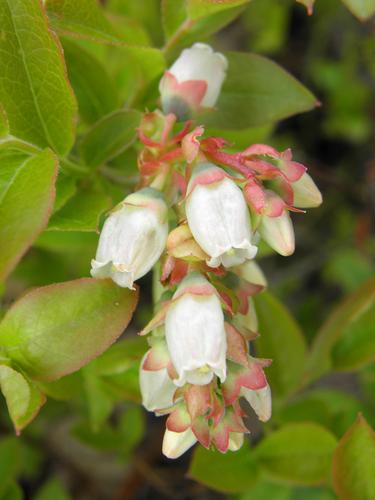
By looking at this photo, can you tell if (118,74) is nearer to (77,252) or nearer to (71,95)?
(77,252)

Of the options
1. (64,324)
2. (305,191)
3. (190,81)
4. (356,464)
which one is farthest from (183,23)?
(356,464)

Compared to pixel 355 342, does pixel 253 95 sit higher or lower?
higher

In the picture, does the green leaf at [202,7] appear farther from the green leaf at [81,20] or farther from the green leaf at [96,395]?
the green leaf at [96,395]

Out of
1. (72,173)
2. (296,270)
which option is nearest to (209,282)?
(72,173)

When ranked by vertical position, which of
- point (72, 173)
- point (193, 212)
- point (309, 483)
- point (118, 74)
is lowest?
point (309, 483)

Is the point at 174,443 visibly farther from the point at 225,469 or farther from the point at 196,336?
the point at 225,469

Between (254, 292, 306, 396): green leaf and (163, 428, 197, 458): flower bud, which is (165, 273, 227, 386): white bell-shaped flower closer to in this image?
(163, 428, 197, 458): flower bud
